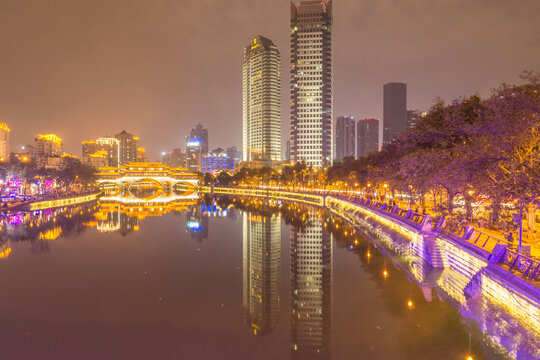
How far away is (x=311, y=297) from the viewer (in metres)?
19.5

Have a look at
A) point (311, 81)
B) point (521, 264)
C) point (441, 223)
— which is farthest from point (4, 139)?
point (521, 264)

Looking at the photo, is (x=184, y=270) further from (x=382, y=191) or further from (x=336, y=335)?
(x=382, y=191)

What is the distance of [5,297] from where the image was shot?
19016 mm

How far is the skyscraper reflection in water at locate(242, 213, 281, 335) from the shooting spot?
Result: 16500 mm

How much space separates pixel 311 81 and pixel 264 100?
40.2 meters

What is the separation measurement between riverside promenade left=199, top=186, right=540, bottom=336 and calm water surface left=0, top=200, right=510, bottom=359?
64.5 inches

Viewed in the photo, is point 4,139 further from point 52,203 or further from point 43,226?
point 43,226

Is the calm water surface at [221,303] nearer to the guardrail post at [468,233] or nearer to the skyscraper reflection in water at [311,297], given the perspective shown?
the skyscraper reflection in water at [311,297]

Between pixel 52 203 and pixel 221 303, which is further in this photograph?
pixel 52 203

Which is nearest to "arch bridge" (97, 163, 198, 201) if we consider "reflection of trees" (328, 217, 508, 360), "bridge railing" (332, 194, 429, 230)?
"bridge railing" (332, 194, 429, 230)

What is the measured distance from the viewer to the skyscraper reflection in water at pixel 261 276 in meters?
16.5

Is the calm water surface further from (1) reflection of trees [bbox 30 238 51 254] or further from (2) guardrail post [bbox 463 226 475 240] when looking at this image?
(2) guardrail post [bbox 463 226 475 240]

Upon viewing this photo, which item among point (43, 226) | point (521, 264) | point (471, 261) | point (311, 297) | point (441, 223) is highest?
point (441, 223)

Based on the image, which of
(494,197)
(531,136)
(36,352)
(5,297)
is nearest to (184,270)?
(5,297)
